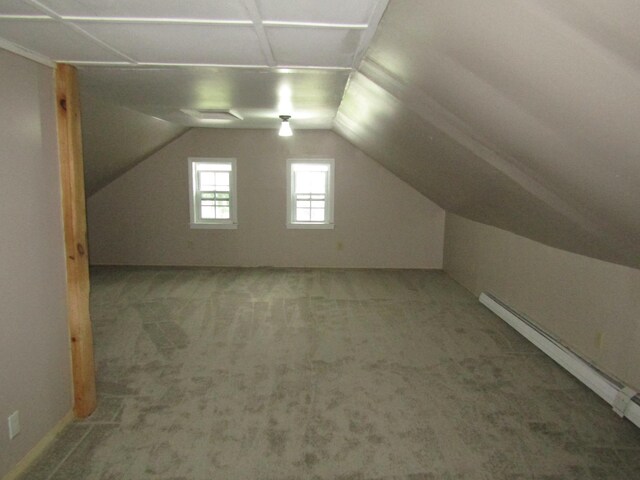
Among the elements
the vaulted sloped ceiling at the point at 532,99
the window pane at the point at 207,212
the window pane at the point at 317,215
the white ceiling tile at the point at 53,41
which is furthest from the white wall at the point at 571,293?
the window pane at the point at 207,212

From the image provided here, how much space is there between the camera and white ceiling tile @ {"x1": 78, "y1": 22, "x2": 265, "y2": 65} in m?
1.80

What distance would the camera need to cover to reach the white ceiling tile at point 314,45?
1.84 meters

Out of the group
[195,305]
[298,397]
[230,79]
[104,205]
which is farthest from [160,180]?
[298,397]

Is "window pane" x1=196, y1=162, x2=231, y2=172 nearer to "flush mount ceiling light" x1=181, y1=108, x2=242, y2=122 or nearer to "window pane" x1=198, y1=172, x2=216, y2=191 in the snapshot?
"window pane" x1=198, y1=172, x2=216, y2=191

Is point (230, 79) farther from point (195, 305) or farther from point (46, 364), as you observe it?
point (195, 305)

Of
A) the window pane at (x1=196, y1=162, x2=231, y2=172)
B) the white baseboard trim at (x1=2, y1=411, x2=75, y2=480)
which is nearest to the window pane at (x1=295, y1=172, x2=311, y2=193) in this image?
the window pane at (x1=196, y1=162, x2=231, y2=172)

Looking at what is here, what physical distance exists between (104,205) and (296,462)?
19.6 feet

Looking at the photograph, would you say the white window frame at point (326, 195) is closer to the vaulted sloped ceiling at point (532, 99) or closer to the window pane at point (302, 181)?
the window pane at point (302, 181)

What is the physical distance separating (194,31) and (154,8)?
289 mm

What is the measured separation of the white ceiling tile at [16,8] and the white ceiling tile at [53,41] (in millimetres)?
103

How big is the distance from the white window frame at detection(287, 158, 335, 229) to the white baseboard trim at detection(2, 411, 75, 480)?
4.75 meters

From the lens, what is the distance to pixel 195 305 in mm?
5188

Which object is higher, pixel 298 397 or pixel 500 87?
pixel 500 87

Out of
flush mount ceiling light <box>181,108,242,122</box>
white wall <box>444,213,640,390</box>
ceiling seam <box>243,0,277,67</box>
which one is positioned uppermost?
flush mount ceiling light <box>181,108,242,122</box>
